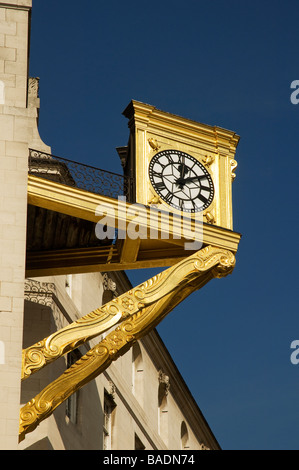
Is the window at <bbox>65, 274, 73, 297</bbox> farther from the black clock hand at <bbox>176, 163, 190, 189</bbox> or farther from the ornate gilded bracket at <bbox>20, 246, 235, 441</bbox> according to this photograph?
the ornate gilded bracket at <bbox>20, 246, 235, 441</bbox>

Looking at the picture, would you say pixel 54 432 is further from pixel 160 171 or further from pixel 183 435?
pixel 183 435

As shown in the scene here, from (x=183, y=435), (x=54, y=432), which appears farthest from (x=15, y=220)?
(x=183, y=435)

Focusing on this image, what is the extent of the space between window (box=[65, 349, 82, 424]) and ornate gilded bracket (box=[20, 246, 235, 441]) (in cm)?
555

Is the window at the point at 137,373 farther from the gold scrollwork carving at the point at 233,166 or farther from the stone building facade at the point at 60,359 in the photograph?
the gold scrollwork carving at the point at 233,166

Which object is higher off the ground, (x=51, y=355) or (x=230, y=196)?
(x=230, y=196)

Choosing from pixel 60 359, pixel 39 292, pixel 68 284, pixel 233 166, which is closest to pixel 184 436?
pixel 68 284

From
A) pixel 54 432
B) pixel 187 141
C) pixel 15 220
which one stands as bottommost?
pixel 54 432

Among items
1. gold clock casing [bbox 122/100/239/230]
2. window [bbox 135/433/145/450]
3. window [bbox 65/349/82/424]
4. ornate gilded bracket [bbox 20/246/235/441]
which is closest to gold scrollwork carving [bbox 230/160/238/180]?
gold clock casing [bbox 122/100/239/230]

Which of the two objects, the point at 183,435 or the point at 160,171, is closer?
the point at 160,171

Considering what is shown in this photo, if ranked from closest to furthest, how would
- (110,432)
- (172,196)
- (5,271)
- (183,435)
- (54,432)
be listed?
(5,271), (172,196), (54,432), (110,432), (183,435)

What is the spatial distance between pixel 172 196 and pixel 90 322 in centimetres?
346

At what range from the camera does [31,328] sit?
35625mm

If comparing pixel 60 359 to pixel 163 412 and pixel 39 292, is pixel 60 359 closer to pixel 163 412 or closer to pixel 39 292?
pixel 39 292

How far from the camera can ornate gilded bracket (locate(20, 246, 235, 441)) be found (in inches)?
1196
